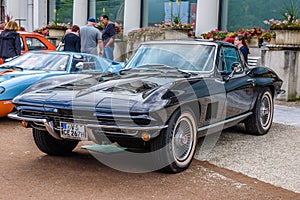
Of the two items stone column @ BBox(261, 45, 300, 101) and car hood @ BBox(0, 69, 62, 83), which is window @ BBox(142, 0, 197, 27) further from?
car hood @ BBox(0, 69, 62, 83)

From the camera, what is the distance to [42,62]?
8484mm

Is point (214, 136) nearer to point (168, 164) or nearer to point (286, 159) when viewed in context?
point (286, 159)

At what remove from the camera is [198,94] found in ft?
17.2

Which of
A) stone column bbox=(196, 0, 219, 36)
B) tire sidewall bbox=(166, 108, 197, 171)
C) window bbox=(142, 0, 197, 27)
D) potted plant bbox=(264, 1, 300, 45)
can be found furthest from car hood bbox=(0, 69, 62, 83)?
window bbox=(142, 0, 197, 27)

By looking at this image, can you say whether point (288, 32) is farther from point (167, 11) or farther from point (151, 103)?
point (167, 11)

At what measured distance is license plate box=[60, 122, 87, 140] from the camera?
15.5 ft

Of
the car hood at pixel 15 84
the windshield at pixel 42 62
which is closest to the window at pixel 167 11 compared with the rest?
the windshield at pixel 42 62

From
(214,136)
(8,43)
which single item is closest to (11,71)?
(8,43)

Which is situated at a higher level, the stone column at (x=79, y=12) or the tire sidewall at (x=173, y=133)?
the stone column at (x=79, y=12)

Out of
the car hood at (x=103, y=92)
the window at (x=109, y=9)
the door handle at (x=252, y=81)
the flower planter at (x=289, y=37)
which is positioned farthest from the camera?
the window at (x=109, y=9)

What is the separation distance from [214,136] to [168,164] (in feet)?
7.29

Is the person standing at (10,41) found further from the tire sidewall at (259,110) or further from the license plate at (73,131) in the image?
the license plate at (73,131)

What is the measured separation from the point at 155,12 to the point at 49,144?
1383 cm

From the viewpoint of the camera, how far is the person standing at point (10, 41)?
1017 centimetres
